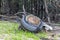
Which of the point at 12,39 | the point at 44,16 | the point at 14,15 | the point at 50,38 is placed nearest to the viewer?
the point at 12,39

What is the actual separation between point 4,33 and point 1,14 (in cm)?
435

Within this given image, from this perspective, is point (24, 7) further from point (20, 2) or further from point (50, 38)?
point (50, 38)

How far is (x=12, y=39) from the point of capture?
6035mm

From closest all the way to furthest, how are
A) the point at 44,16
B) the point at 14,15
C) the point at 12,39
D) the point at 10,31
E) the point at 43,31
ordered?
the point at 12,39 → the point at 10,31 → the point at 43,31 → the point at 44,16 → the point at 14,15

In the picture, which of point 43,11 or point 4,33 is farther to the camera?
point 43,11

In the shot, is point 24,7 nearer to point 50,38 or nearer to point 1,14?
point 1,14

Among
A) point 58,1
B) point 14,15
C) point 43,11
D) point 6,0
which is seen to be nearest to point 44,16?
point 43,11

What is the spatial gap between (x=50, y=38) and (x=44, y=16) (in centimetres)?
347

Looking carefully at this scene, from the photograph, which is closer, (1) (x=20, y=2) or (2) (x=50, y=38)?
(2) (x=50, y=38)

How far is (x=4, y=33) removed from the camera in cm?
689

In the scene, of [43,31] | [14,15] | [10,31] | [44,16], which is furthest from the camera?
[14,15]

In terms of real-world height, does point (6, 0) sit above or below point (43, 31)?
above

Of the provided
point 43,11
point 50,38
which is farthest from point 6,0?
point 50,38

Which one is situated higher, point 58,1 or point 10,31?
point 58,1
